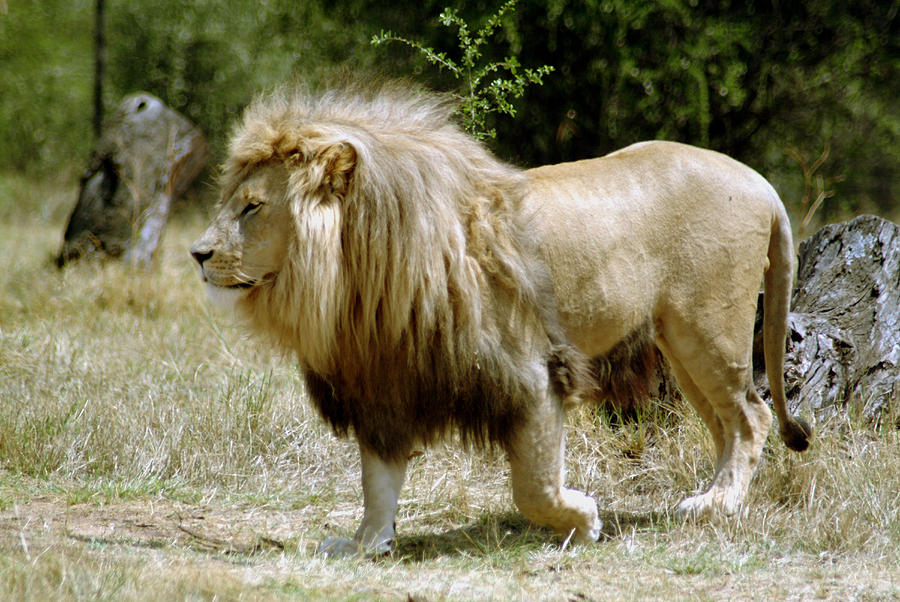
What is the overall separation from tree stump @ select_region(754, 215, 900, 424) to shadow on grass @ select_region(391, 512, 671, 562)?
916 millimetres

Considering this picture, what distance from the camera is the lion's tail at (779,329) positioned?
149 inches

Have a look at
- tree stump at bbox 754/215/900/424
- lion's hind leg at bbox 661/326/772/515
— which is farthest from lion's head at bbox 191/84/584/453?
tree stump at bbox 754/215/900/424

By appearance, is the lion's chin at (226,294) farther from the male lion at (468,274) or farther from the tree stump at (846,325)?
the tree stump at (846,325)

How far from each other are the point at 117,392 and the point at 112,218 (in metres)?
2.66

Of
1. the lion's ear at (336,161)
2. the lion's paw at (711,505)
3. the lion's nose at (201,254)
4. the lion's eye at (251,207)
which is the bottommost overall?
the lion's paw at (711,505)

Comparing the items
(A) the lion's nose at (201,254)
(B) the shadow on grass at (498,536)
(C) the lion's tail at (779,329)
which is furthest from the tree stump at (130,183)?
(C) the lion's tail at (779,329)

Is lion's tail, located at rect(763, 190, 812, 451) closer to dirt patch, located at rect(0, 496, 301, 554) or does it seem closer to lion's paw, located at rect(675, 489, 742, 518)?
lion's paw, located at rect(675, 489, 742, 518)

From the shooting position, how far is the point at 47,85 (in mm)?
14094

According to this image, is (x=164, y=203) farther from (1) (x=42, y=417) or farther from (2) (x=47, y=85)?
(2) (x=47, y=85)

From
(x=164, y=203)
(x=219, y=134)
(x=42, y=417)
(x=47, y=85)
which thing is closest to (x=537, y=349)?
(x=42, y=417)

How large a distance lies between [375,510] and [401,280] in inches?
33.3

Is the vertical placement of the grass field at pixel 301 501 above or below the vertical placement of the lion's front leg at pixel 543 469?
below

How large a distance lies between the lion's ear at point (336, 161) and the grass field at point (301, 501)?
994mm

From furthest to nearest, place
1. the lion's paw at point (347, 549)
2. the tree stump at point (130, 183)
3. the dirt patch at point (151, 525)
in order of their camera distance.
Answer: the tree stump at point (130, 183) < the dirt patch at point (151, 525) < the lion's paw at point (347, 549)
